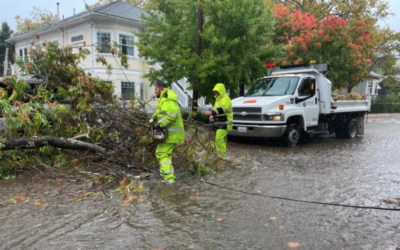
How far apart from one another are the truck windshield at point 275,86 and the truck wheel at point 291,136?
1000 mm

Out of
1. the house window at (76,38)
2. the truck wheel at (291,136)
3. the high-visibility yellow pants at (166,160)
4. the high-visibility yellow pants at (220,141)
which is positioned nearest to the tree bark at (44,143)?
the high-visibility yellow pants at (166,160)

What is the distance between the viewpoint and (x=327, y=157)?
796 centimetres

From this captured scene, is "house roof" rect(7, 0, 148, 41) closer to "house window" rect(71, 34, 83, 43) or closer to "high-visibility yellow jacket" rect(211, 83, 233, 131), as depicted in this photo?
"house window" rect(71, 34, 83, 43)

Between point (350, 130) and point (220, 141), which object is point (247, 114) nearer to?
point (220, 141)

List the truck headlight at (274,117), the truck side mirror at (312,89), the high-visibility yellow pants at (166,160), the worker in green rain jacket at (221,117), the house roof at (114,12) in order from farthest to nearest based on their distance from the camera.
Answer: the house roof at (114,12)
the truck side mirror at (312,89)
the truck headlight at (274,117)
the worker in green rain jacket at (221,117)
the high-visibility yellow pants at (166,160)

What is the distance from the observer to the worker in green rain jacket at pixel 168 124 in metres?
5.23

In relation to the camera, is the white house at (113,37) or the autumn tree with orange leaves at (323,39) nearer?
the autumn tree with orange leaves at (323,39)

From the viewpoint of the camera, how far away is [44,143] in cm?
550

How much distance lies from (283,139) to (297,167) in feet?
8.42

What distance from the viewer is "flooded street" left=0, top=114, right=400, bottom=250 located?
10.8 feet

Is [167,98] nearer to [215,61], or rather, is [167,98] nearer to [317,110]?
[215,61]

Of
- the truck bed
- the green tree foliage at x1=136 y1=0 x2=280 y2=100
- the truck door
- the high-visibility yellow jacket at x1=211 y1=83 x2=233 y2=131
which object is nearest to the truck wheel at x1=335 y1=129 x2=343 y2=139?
the truck bed

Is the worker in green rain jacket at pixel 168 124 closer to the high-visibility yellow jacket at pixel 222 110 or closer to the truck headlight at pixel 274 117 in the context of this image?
the high-visibility yellow jacket at pixel 222 110

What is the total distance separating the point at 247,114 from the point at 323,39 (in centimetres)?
969
